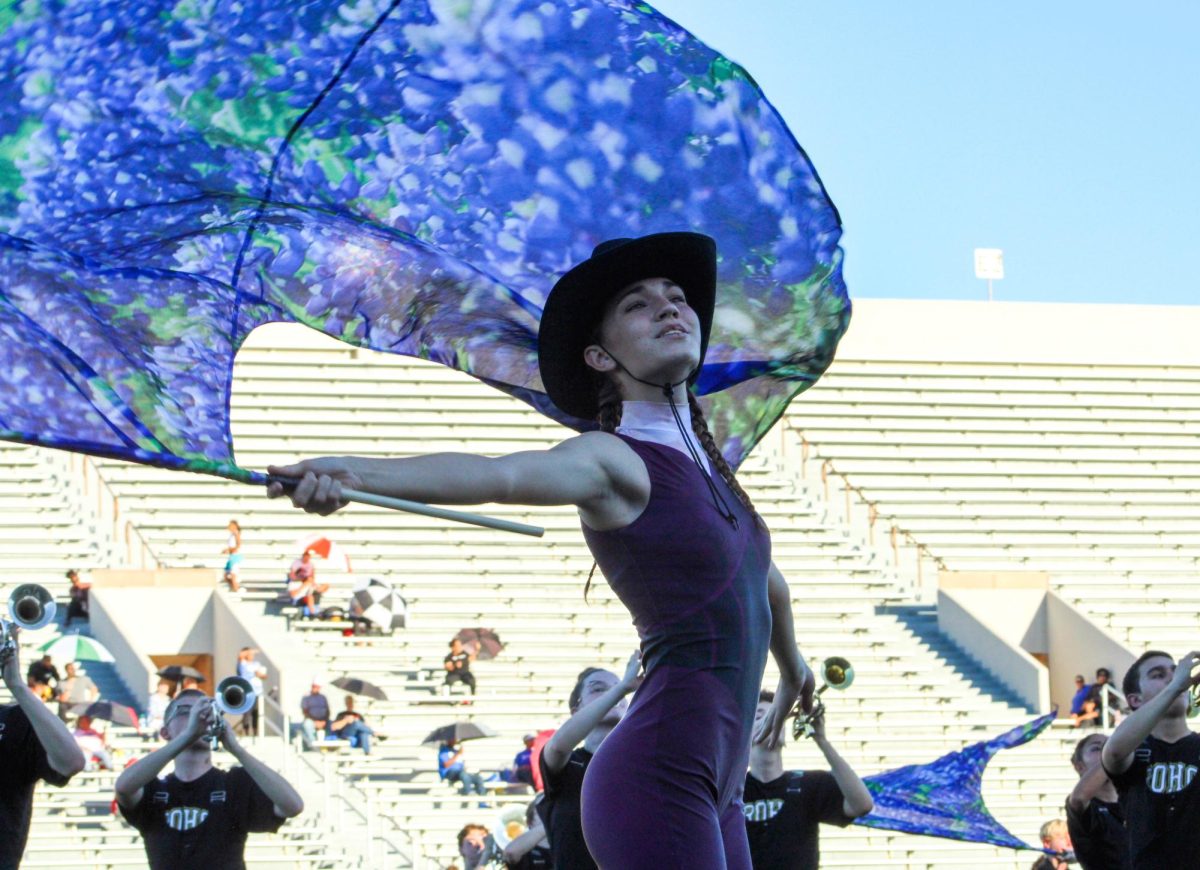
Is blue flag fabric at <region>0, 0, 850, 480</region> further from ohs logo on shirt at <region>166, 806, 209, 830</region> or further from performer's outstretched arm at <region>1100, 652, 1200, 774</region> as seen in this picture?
ohs logo on shirt at <region>166, 806, 209, 830</region>

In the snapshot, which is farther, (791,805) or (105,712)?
(105,712)

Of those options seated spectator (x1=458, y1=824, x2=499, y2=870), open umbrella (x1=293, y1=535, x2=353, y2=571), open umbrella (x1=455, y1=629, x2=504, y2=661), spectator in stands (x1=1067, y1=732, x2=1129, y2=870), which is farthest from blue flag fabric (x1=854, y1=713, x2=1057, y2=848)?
open umbrella (x1=293, y1=535, x2=353, y2=571)

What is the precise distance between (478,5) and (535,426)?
69.9 feet

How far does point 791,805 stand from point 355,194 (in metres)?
3.44

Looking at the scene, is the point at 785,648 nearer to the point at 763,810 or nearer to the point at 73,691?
the point at 763,810

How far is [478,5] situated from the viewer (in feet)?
14.7

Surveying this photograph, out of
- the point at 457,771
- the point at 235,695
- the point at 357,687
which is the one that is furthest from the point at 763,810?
the point at 357,687

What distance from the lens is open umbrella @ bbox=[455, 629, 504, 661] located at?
20469 mm

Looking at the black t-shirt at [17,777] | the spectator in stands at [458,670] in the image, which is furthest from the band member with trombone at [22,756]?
the spectator in stands at [458,670]

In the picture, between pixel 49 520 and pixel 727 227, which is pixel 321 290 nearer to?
pixel 727 227

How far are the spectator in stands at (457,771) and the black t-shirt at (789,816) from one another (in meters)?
10.1

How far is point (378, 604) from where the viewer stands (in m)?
20.7

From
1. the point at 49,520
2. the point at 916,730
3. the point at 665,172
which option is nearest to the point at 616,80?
the point at 665,172

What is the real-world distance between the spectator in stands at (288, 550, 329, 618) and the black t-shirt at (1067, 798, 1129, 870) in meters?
13.8
